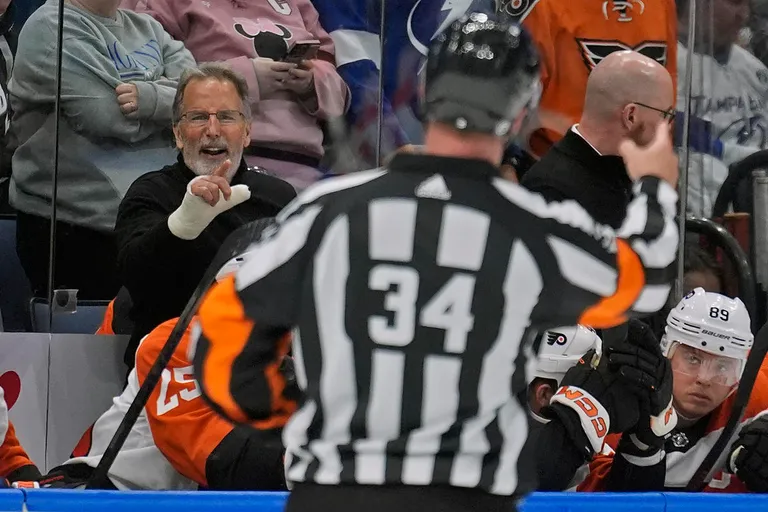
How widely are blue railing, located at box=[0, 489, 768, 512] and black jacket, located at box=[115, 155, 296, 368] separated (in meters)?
1.00

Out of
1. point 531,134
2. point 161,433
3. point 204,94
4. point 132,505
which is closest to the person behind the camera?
point 132,505

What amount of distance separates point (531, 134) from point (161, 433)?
1.45m

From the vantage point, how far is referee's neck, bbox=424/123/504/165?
174 centimetres

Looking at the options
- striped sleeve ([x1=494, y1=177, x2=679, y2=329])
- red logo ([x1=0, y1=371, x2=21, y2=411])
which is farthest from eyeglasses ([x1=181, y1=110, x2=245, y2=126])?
striped sleeve ([x1=494, y1=177, x2=679, y2=329])

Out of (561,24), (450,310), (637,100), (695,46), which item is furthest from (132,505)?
(695,46)

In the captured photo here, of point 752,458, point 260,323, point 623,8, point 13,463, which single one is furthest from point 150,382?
point 623,8

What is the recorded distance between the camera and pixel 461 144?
174 cm

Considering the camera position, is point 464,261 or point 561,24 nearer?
point 464,261

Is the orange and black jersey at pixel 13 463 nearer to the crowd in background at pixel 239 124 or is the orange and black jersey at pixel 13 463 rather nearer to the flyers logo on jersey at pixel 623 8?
the crowd in background at pixel 239 124

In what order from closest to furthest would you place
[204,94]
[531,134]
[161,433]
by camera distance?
1. [161,433]
2. [204,94]
3. [531,134]

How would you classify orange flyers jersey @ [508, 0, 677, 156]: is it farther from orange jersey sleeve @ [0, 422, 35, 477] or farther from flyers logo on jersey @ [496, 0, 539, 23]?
orange jersey sleeve @ [0, 422, 35, 477]

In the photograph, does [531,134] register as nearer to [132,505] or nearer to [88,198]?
[88,198]

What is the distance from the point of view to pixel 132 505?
235 cm

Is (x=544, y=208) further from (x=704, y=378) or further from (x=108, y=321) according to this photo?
(x=108, y=321)
